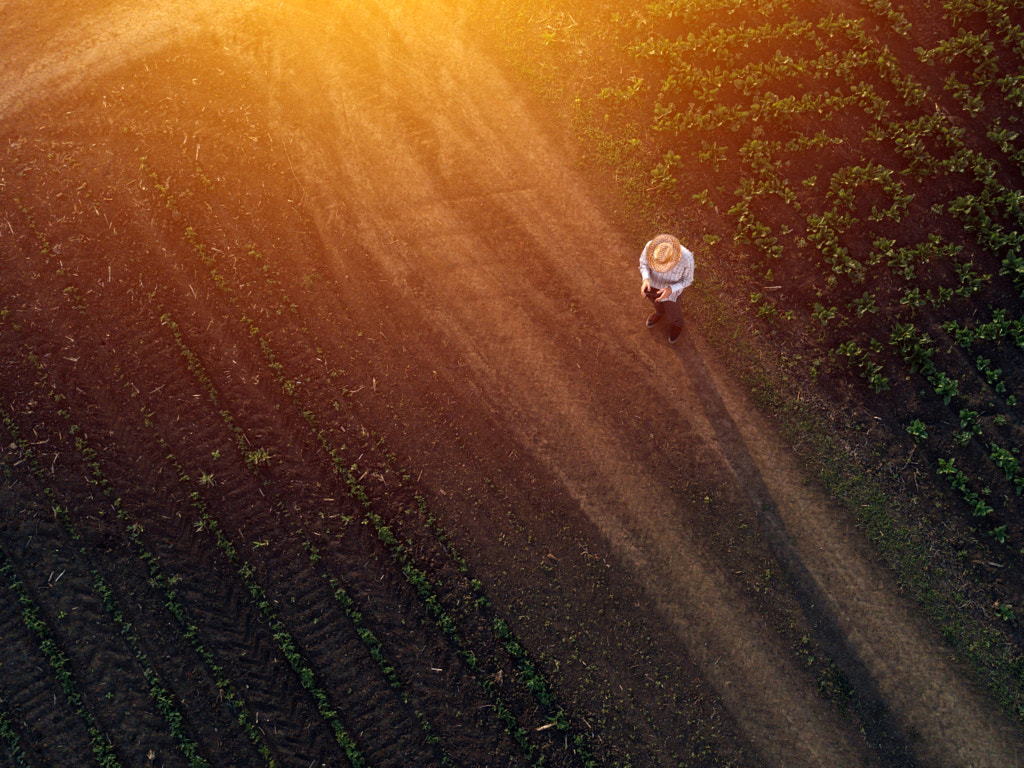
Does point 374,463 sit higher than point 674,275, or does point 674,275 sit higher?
point 674,275

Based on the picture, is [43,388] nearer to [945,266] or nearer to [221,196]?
[221,196]

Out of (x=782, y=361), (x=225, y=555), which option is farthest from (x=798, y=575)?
(x=225, y=555)

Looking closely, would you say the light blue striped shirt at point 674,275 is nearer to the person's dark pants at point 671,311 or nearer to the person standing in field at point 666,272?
the person standing in field at point 666,272

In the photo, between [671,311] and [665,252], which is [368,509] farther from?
[665,252]

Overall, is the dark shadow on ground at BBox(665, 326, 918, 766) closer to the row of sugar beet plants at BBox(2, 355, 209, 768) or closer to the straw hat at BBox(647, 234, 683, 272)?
the straw hat at BBox(647, 234, 683, 272)

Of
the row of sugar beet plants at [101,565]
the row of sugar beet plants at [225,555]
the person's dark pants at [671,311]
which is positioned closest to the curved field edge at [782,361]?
the person's dark pants at [671,311]
